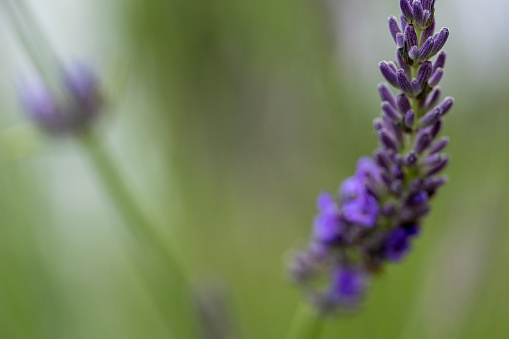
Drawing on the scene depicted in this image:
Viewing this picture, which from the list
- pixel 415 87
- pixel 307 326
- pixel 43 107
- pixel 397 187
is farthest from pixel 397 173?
pixel 43 107

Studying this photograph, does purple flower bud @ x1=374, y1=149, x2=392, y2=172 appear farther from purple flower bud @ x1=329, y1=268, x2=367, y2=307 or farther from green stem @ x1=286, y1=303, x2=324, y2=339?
green stem @ x1=286, y1=303, x2=324, y2=339

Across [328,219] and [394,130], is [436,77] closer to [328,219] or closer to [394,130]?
[394,130]

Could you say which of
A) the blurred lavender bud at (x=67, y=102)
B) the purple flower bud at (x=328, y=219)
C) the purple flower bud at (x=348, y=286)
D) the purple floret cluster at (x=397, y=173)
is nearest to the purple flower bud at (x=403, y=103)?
the purple floret cluster at (x=397, y=173)

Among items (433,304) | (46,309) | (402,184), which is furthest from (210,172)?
(402,184)

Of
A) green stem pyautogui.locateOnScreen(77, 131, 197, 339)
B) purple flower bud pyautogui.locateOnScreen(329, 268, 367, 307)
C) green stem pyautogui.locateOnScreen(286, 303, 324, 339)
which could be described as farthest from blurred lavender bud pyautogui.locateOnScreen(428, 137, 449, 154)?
green stem pyautogui.locateOnScreen(77, 131, 197, 339)

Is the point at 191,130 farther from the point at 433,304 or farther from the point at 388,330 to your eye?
the point at 433,304
